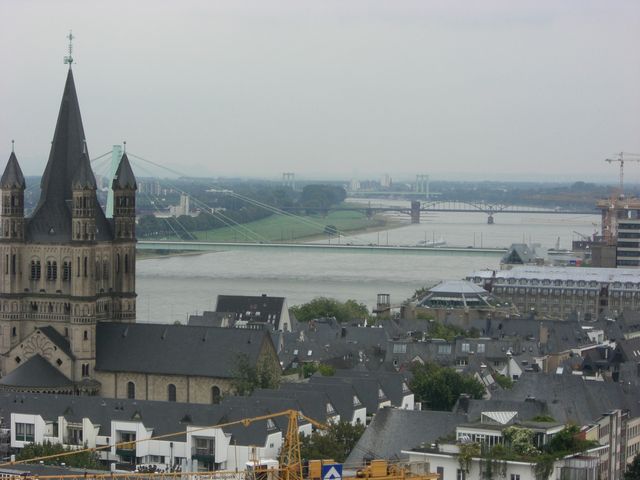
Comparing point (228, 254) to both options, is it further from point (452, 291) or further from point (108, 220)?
point (108, 220)

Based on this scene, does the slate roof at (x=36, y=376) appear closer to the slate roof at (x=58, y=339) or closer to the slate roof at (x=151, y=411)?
the slate roof at (x=58, y=339)

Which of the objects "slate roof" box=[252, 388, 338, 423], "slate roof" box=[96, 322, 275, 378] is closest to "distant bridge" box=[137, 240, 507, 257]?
"slate roof" box=[96, 322, 275, 378]

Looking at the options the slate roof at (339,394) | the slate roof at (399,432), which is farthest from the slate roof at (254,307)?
the slate roof at (399,432)

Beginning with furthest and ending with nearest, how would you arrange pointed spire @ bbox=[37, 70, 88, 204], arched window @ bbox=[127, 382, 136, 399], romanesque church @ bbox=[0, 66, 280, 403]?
pointed spire @ bbox=[37, 70, 88, 204] < arched window @ bbox=[127, 382, 136, 399] < romanesque church @ bbox=[0, 66, 280, 403]

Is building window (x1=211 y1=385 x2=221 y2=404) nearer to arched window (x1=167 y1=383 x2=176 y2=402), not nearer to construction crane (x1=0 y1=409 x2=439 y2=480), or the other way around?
arched window (x1=167 y1=383 x2=176 y2=402)

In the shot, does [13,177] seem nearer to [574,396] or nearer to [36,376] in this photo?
[36,376]

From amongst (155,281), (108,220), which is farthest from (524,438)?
(155,281)
